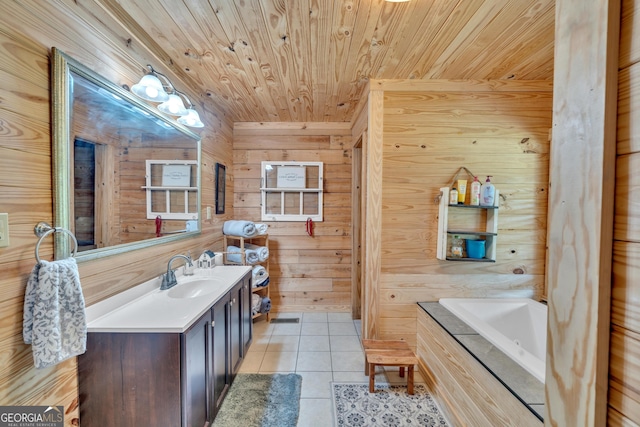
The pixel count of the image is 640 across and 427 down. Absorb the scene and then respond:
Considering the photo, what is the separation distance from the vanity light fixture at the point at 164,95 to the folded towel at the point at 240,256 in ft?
4.38

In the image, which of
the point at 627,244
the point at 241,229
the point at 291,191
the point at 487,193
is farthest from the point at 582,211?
the point at 291,191

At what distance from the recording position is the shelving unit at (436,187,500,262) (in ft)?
6.57

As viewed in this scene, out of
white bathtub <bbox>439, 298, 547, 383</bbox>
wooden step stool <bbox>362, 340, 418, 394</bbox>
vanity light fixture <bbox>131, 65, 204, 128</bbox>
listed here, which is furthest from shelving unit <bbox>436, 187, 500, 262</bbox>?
vanity light fixture <bbox>131, 65, 204, 128</bbox>

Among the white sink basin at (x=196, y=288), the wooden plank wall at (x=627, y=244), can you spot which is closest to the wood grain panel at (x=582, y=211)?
the wooden plank wall at (x=627, y=244)

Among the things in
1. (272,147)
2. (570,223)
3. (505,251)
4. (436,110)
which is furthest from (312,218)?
(570,223)

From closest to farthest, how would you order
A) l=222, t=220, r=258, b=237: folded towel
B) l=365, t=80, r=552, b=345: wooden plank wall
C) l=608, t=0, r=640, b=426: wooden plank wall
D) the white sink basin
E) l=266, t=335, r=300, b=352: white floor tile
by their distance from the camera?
l=608, t=0, r=640, b=426: wooden plank wall
the white sink basin
l=365, t=80, r=552, b=345: wooden plank wall
l=266, t=335, r=300, b=352: white floor tile
l=222, t=220, r=258, b=237: folded towel

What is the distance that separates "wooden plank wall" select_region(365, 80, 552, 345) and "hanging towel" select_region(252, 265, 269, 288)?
49.9 inches

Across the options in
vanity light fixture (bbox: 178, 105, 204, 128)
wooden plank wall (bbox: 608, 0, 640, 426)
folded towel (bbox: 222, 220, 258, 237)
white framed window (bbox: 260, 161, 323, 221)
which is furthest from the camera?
white framed window (bbox: 260, 161, 323, 221)

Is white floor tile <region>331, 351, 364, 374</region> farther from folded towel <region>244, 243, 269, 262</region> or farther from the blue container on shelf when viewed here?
the blue container on shelf

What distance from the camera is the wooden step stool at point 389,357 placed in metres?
1.80

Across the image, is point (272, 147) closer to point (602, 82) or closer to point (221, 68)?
point (221, 68)

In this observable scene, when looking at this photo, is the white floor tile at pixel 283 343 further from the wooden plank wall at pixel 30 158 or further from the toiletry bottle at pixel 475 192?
the toiletry bottle at pixel 475 192

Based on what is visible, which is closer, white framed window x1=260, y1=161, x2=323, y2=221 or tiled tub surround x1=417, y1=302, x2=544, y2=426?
tiled tub surround x1=417, y1=302, x2=544, y2=426

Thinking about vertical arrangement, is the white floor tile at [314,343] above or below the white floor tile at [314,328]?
below
